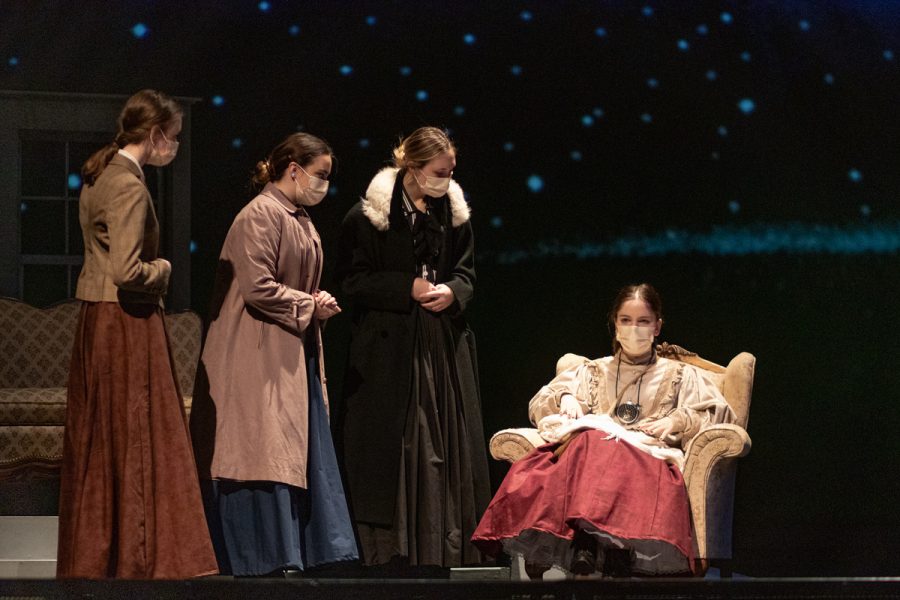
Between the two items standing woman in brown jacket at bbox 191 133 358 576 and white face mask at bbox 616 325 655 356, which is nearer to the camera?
standing woman in brown jacket at bbox 191 133 358 576

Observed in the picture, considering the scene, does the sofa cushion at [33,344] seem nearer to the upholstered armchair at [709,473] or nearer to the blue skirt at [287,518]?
the blue skirt at [287,518]

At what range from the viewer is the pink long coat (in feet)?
12.6

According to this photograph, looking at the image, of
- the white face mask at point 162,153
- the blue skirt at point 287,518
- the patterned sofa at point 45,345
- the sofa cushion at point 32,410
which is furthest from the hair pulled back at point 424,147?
the sofa cushion at point 32,410

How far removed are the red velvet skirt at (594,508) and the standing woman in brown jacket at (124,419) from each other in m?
1.06

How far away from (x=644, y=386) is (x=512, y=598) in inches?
95.7

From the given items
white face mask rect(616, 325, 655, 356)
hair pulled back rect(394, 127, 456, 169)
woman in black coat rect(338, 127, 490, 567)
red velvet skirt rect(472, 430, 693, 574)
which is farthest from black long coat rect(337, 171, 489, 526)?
white face mask rect(616, 325, 655, 356)

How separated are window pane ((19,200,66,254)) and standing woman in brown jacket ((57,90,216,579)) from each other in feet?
9.08

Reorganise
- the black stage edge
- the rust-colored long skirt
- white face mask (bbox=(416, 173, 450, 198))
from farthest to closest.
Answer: white face mask (bbox=(416, 173, 450, 198)) → the rust-colored long skirt → the black stage edge

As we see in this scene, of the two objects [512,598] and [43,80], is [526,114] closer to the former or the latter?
[43,80]

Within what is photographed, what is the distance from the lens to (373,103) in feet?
19.0

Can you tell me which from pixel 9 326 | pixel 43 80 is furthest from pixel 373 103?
pixel 9 326

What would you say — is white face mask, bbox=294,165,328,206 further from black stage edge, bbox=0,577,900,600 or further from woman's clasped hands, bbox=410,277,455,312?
black stage edge, bbox=0,577,900,600

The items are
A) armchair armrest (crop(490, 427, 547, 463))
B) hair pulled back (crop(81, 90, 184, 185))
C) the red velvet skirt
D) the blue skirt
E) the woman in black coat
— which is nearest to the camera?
hair pulled back (crop(81, 90, 184, 185))

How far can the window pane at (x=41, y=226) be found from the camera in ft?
20.2
